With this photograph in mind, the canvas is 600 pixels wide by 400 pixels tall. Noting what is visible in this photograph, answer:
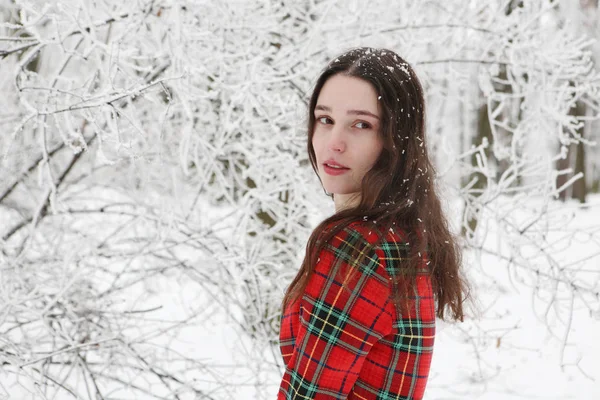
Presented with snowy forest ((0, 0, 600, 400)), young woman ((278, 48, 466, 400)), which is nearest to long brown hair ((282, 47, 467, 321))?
young woman ((278, 48, 466, 400))

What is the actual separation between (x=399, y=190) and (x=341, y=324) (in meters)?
0.44

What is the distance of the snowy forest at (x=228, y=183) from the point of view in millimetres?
2504

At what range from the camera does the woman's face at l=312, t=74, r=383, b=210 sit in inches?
56.1

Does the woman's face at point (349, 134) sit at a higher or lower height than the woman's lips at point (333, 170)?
higher

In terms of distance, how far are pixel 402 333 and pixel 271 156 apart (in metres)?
2.38

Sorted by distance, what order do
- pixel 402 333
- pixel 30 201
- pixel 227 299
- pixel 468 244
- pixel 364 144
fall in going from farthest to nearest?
pixel 30 201
pixel 227 299
pixel 468 244
pixel 364 144
pixel 402 333

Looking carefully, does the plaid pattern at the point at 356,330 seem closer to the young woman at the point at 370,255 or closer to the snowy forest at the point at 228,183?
the young woman at the point at 370,255

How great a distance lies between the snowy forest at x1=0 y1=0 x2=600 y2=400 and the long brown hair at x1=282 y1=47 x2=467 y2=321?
0.40m

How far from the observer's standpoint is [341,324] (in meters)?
1.21

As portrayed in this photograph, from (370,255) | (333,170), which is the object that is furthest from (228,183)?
(370,255)

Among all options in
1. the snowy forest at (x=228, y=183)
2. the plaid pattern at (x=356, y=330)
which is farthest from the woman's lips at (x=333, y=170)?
the snowy forest at (x=228, y=183)

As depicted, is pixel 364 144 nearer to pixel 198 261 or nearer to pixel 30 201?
pixel 198 261

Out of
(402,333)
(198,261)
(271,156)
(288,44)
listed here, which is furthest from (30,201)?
(402,333)

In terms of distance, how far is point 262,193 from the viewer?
3.29 metres
